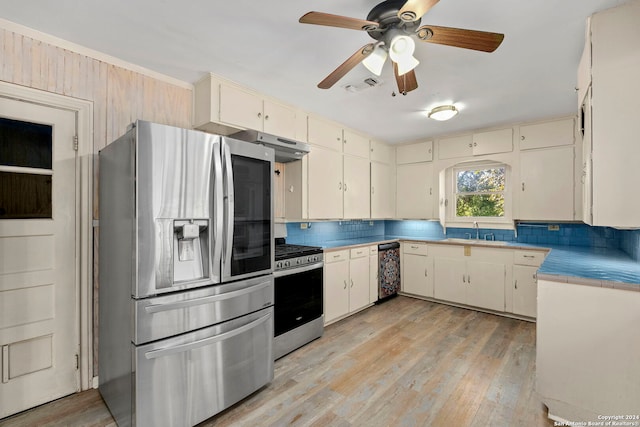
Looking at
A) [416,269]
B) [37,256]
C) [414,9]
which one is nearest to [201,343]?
[37,256]

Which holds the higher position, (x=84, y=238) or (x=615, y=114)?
(x=615, y=114)

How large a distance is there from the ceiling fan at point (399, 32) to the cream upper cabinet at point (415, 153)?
304cm

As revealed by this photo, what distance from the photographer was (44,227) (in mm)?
2016

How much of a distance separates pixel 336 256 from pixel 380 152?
2085 mm

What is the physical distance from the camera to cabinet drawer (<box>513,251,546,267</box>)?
3442 millimetres

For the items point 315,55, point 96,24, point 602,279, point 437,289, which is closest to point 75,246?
point 96,24

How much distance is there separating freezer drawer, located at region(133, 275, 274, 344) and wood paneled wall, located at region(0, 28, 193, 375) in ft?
3.01

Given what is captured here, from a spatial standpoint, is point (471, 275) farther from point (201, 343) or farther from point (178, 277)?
point (178, 277)

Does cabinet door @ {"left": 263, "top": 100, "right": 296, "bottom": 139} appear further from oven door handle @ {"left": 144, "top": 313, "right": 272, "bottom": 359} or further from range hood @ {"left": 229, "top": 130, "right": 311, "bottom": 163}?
oven door handle @ {"left": 144, "top": 313, "right": 272, "bottom": 359}

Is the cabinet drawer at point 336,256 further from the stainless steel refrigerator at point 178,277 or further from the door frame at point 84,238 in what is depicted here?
the door frame at point 84,238

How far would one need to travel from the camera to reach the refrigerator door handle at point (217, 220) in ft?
6.09

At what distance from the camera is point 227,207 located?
6.30 feet

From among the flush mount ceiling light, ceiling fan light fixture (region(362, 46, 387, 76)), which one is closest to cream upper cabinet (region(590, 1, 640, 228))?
ceiling fan light fixture (region(362, 46, 387, 76))

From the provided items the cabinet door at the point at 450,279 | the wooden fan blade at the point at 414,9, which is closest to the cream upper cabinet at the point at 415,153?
the cabinet door at the point at 450,279
